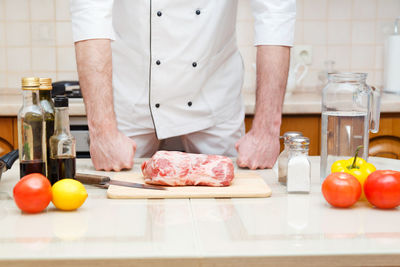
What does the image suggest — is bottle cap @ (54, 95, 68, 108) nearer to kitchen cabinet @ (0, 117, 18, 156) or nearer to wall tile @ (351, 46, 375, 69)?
kitchen cabinet @ (0, 117, 18, 156)

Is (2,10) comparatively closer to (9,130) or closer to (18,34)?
(18,34)

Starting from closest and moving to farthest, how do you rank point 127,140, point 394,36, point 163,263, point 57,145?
point 163,263, point 57,145, point 127,140, point 394,36

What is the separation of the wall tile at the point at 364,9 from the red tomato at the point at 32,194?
209 centimetres

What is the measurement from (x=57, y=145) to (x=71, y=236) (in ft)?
0.95

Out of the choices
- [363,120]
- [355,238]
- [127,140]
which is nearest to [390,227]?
[355,238]

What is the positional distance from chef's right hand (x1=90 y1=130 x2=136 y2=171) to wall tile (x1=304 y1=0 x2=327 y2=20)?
1537 millimetres

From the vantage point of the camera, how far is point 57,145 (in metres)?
1.05

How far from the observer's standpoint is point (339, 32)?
2.64 m

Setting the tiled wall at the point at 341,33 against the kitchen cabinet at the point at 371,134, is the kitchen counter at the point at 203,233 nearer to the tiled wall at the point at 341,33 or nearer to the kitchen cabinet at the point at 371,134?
the kitchen cabinet at the point at 371,134

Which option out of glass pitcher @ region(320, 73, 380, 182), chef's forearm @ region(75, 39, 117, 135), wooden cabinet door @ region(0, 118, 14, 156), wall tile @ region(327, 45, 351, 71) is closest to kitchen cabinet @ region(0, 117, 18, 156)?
wooden cabinet door @ region(0, 118, 14, 156)

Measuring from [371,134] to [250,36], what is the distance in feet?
2.51

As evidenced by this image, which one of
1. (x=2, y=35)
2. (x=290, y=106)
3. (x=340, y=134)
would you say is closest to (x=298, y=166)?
(x=340, y=134)

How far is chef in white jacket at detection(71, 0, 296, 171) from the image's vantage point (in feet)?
4.59

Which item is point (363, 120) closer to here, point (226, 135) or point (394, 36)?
point (226, 135)
